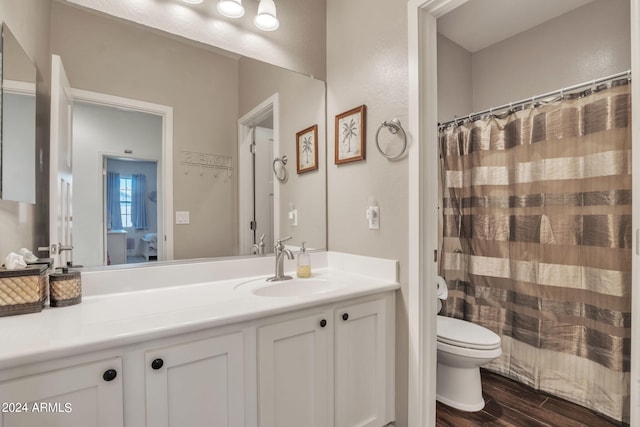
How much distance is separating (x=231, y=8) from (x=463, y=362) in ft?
7.56

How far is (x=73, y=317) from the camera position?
3.16ft

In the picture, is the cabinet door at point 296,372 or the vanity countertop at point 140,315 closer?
the vanity countertop at point 140,315

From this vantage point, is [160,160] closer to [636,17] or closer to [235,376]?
[235,376]

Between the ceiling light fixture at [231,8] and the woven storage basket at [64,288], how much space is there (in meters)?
1.37

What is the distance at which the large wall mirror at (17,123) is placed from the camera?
3.29 ft

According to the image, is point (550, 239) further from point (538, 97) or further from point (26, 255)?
point (26, 255)

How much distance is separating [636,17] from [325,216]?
4.98ft

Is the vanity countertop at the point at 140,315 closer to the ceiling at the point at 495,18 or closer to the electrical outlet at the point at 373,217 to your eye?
the electrical outlet at the point at 373,217

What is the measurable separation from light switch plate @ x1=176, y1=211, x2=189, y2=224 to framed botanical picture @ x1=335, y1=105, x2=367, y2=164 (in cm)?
90

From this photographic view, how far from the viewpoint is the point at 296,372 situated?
117 cm

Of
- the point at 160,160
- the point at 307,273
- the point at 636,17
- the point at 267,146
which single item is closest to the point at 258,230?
the point at 307,273

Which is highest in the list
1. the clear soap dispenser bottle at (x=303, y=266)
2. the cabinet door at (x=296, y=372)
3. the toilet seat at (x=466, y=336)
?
the clear soap dispenser bottle at (x=303, y=266)

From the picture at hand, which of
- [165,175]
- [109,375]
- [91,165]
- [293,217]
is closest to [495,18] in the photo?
[293,217]

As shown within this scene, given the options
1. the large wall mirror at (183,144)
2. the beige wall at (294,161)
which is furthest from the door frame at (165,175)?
the beige wall at (294,161)
